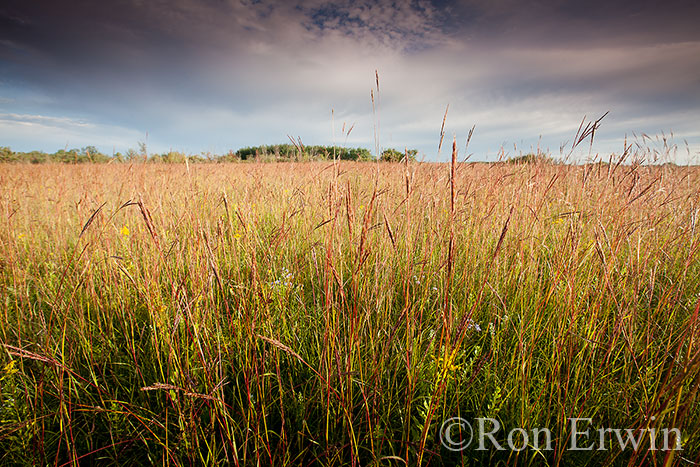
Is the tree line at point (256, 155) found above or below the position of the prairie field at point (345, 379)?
above

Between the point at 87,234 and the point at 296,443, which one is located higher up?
the point at 87,234

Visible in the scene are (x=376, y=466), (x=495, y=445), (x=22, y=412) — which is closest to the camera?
(x=376, y=466)

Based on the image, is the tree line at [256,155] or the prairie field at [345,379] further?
the tree line at [256,155]

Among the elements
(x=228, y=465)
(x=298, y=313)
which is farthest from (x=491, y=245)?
(x=228, y=465)

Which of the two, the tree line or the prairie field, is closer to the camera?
the prairie field

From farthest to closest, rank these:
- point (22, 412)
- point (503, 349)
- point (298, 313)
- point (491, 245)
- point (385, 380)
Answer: point (491, 245) → point (298, 313) → point (503, 349) → point (385, 380) → point (22, 412)

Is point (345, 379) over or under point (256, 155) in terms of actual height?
under

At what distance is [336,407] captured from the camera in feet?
3.73

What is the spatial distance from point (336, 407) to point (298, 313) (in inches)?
21.6


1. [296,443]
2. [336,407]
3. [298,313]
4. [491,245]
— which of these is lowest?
[296,443]

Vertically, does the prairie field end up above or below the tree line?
below

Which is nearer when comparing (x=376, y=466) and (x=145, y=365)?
(x=376, y=466)

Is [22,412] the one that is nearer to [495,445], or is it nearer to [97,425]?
[97,425]

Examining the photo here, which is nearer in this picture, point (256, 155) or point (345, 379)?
point (345, 379)
